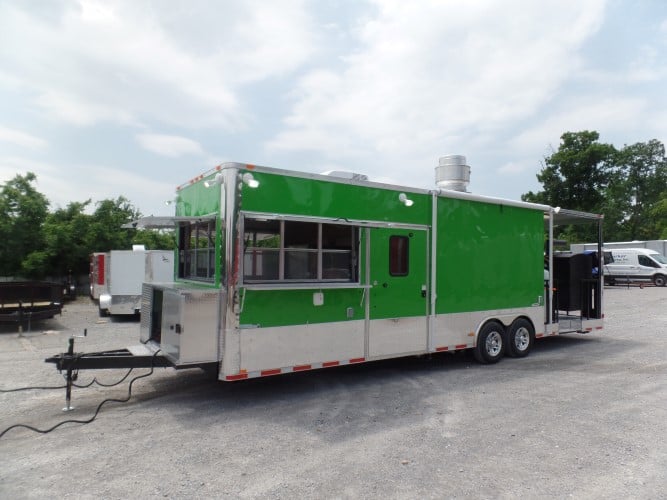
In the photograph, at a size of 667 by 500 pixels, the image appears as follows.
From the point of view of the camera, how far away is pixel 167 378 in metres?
6.84

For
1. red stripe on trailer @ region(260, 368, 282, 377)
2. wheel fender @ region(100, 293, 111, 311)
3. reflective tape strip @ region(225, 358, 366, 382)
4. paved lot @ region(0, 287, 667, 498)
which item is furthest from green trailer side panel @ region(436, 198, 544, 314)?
wheel fender @ region(100, 293, 111, 311)

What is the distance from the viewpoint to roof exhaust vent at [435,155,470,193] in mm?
8164

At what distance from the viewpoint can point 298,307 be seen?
5699 mm

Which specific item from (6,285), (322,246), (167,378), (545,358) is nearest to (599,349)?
(545,358)

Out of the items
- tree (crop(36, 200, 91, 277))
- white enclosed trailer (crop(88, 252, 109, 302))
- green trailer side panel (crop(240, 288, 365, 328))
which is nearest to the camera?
green trailer side panel (crop(240, 288, 365, 328))

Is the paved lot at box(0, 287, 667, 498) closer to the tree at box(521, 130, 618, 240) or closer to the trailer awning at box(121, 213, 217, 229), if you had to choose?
the trailer awning at box(121, 213, 217, 229)

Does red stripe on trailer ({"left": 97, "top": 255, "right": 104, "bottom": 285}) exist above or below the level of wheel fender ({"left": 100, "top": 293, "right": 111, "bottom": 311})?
above

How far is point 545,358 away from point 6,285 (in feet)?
39.7

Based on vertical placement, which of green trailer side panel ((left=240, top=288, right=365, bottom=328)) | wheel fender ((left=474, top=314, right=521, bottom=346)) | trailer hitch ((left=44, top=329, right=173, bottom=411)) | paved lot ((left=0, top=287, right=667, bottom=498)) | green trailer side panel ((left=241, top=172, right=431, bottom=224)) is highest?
green trailer side panel ((left=241, top=172, right=431, bottom=224))

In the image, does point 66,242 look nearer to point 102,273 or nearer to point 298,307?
point 102,273

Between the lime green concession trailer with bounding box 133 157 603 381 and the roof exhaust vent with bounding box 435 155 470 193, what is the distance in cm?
3

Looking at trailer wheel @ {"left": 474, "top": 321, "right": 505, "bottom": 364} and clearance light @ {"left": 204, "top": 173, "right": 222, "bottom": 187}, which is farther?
trailer wheel @ {"left": 474, "top": 321, "right": 505, "bottom": 364}

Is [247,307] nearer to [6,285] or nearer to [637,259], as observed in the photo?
[6,285]

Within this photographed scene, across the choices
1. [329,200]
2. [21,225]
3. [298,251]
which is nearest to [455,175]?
[329,200]
